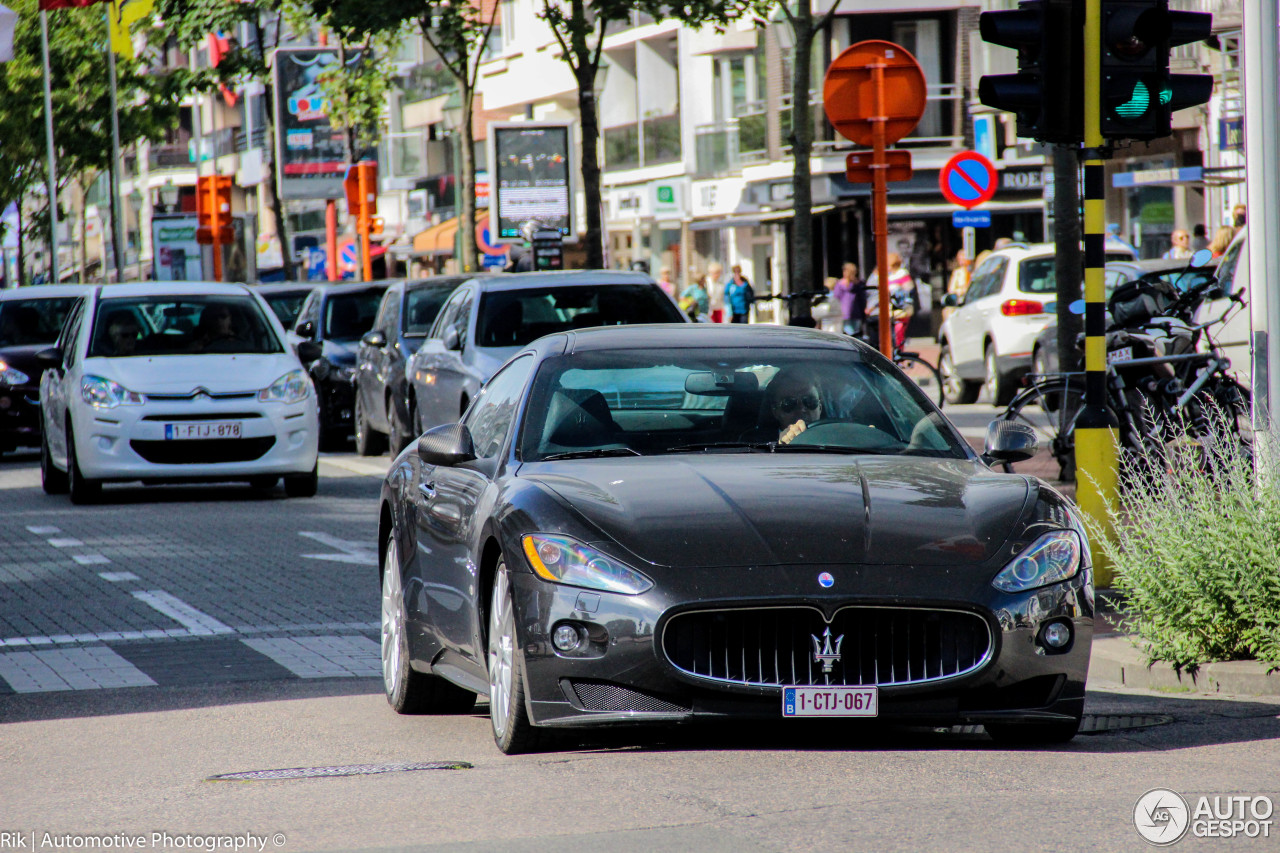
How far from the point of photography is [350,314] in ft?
83.2

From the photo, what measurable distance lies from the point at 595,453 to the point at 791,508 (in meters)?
0.99

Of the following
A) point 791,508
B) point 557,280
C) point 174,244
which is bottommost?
point 791,508

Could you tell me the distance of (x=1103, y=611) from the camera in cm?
1048

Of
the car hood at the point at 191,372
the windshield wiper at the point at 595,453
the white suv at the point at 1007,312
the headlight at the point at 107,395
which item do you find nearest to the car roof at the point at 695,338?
the windshield wiper at the point at 595,453

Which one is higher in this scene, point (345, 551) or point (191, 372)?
point (191, 372)

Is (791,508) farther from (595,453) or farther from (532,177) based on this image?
(532,177)

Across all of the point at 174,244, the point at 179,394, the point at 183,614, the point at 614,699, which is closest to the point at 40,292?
the point at 179,394

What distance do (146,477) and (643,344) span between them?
10.5 meters

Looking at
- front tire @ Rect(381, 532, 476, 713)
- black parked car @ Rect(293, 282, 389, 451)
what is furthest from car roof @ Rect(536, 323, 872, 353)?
black parked car @ Rect(293, 282, 389, 451)

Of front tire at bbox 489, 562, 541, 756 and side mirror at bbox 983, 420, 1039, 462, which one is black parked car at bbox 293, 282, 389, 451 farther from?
front tire at bbox 489, 562, 541, 756

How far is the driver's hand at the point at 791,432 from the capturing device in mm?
7637

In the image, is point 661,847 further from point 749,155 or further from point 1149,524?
point 749,155

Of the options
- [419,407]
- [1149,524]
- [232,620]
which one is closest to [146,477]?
[419,407]

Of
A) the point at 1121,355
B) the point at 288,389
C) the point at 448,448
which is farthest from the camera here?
the point at 288,389
